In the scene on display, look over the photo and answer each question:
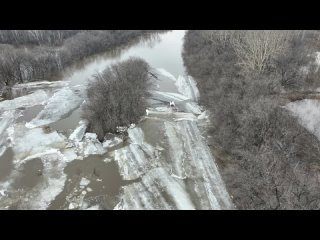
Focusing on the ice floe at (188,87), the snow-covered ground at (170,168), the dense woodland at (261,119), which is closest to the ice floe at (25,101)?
the snow-covered ground at (170,168)

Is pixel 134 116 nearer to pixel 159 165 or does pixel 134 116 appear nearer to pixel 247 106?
pixel 159 165

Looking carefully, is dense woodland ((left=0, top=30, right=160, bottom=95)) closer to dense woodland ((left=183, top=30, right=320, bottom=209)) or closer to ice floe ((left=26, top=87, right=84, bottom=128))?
ice floe ((left=26, top=87, right=84, bottom=128))

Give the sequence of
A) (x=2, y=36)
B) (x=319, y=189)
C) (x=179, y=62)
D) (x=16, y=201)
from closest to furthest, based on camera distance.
Answer: (x=319, y=189) < (x=16, y=201) < (x=179, y=62) < (x=2, y=36)

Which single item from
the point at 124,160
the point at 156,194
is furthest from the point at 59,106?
the point at 156,194

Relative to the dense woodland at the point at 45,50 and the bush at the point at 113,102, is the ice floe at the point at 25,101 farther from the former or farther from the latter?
the bush at the point at 113,102

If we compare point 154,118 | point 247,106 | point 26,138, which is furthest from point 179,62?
point 26,138

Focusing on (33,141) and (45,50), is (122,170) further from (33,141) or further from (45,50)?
(45,50)

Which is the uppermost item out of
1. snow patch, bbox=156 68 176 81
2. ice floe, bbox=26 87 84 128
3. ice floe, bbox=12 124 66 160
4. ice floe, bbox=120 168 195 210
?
snow patch, bbox=156 68 176 81

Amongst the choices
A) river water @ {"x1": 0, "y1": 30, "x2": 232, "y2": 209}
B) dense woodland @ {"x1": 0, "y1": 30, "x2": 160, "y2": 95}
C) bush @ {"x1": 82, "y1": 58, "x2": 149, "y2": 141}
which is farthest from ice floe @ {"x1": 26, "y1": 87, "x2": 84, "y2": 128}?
dense woodland @ {"x1": 0, "y1": 30, "x2": 160, "y2": 95}
